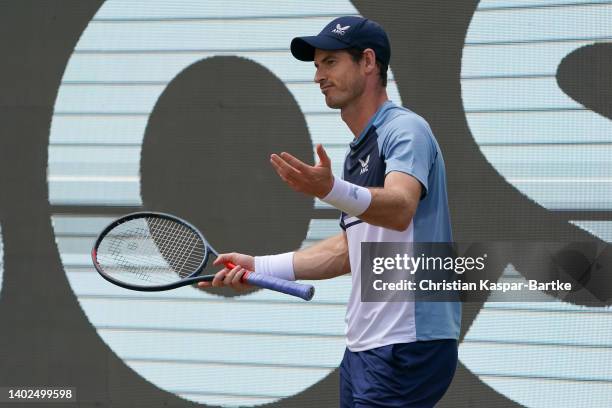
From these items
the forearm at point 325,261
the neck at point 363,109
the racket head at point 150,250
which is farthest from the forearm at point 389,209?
the racket head at point 150,250

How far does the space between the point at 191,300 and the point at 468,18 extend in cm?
172

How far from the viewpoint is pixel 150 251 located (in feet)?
14.0

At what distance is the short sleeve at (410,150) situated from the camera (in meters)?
2.58

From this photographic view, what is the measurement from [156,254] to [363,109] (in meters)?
1.67

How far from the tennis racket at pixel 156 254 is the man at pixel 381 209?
168 millimetres

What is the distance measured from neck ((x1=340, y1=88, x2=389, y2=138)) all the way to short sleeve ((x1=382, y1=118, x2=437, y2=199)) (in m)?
0.19

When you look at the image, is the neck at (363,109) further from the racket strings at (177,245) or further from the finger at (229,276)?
the racket strings at (177,245)

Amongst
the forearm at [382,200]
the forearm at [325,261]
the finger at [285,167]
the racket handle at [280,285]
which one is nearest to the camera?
the finger at [285,167]

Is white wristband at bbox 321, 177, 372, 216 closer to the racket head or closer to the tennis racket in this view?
the tennis racket

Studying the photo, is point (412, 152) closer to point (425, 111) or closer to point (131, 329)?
point (425, 111)

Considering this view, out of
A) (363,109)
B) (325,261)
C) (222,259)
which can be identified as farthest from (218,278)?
(363,109)

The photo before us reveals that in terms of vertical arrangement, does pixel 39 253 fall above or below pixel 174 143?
below


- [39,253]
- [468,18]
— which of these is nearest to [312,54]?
[468,18]

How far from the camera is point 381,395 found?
272 cm
